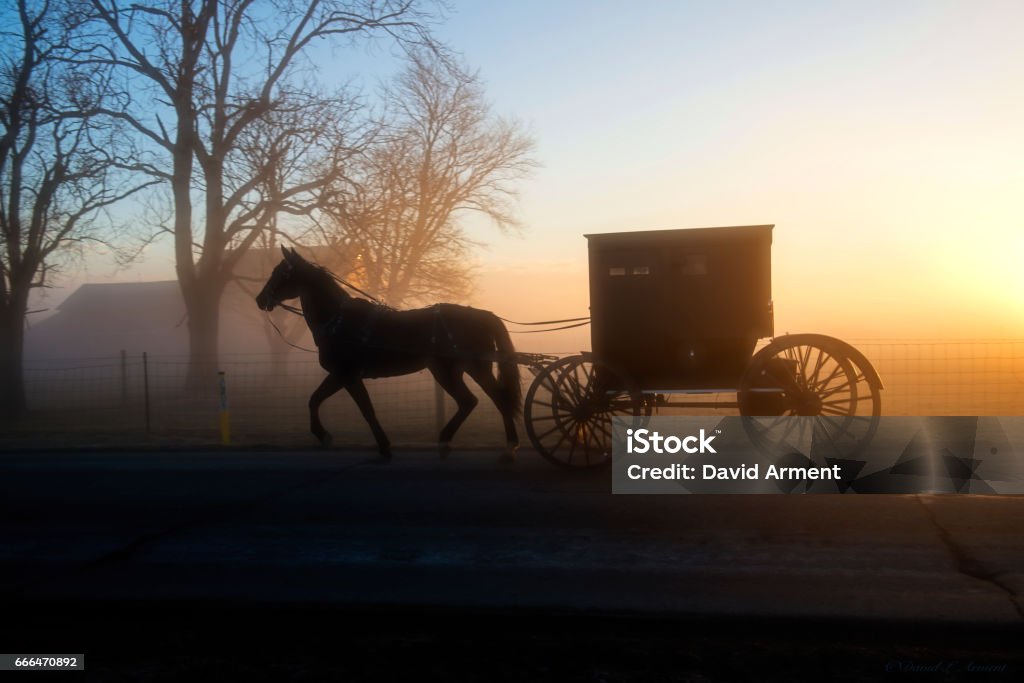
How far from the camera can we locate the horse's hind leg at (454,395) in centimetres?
987

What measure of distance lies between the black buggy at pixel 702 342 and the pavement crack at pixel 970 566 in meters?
1.91

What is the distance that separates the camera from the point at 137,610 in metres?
5.05

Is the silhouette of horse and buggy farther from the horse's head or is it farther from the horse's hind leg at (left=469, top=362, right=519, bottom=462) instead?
the horse's head

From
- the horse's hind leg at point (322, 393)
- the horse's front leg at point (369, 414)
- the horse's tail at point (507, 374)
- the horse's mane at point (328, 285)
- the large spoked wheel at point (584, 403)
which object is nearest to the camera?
the large spoked wheel at point (584, 403)

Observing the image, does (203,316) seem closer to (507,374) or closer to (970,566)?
(507,374)

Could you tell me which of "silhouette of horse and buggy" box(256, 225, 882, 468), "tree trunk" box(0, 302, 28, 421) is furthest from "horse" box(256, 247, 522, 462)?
"tree trunk" box(0, 302, 28, 421)

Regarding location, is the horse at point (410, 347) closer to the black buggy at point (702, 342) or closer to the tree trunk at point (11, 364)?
the black buggy at point (702, 342)

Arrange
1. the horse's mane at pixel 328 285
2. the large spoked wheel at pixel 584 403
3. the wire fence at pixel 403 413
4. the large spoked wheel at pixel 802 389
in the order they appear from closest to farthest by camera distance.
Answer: the large spoked wheel at pixel 802 389 < the large spoked wheel at pixel 584 403 < the horse's mane at pixel 328 285 < the wire fence at pixel 403 413

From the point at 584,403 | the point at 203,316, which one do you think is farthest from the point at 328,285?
the point at 203,316

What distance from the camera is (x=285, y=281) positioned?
1020 centimetres

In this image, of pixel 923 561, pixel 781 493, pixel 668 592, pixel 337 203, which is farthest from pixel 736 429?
pixel 337 203

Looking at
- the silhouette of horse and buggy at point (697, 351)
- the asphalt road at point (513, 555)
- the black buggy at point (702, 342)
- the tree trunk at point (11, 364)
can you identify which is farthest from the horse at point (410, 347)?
the tree trunk at point (11, 364)

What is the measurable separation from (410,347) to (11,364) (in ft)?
44.9

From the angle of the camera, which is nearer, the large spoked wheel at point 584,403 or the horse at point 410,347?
the large spoked wheel at point 584,403
